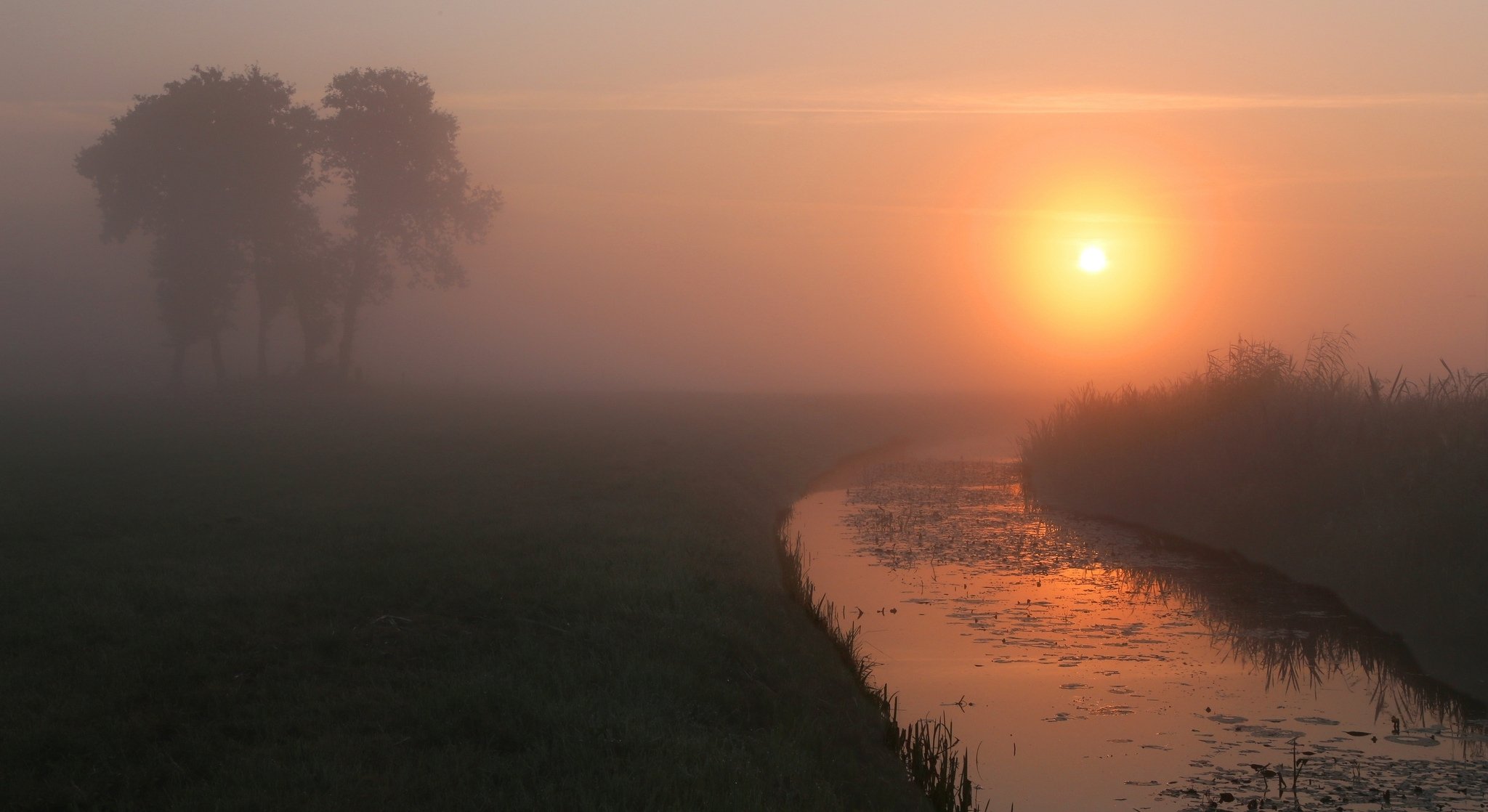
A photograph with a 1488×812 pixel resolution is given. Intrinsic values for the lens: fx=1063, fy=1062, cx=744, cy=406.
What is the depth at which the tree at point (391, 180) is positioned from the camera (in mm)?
61250

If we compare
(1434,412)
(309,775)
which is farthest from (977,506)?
(309,775)

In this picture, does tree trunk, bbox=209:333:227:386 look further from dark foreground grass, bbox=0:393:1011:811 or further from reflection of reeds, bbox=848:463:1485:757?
reflection of reeds, bbox=848:463:1485:757

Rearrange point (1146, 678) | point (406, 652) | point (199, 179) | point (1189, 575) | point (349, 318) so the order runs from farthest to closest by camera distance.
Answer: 1. point (349, 318)
2. point (199, 179)
3. point (1189, 575)
4. point (1146, 678)
5. point (406, 652)

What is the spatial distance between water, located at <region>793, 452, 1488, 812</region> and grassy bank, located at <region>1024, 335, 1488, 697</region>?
0.83 m

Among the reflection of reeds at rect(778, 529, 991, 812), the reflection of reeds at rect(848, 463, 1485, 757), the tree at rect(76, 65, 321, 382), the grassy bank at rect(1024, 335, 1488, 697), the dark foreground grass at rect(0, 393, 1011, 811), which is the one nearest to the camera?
the dark foreground grass at rect(0, 393, 1011, 811)

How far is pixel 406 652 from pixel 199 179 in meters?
54.4

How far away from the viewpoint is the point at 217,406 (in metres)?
48.8

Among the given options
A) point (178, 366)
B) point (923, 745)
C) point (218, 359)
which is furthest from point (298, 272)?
point (923, 745)

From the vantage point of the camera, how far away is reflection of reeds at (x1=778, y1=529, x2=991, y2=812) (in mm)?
11320

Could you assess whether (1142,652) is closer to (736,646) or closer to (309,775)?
(736,646)

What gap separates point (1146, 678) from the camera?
15.9m

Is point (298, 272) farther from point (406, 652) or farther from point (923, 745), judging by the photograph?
point (923, 745)

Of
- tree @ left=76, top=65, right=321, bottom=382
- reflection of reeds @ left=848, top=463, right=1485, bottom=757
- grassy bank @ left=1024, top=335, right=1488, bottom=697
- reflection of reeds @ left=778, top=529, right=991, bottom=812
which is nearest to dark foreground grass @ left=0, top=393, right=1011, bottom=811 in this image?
reflection of reeds @ left=778, top=529, right=991, bottom=812

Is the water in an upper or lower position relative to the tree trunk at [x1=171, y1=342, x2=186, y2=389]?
lower
